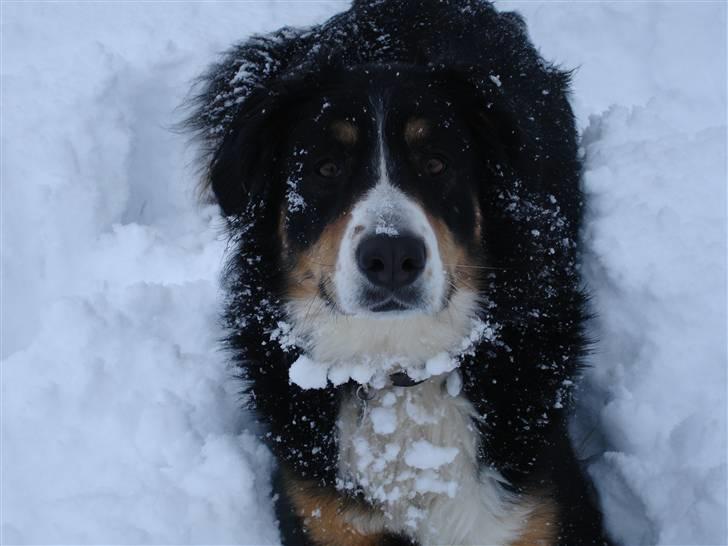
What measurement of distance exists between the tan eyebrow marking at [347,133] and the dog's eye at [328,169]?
8 cm

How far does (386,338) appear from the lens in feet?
8.53

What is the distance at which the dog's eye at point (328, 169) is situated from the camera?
2.49 m

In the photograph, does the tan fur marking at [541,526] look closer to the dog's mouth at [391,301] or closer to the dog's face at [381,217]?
the dog's face at [381,217]

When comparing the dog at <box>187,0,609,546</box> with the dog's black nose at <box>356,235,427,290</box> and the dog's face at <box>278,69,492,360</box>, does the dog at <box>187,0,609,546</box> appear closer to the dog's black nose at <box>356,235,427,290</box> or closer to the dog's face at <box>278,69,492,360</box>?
the dog's face at <box>278,69,492,360</box>

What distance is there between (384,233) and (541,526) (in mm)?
1208

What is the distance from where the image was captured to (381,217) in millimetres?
2191

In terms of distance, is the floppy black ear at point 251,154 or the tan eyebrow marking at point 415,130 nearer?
the tan eyebrow marking at point 415,130

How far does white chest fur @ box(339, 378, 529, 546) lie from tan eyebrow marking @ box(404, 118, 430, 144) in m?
0.82

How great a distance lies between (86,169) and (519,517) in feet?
9.41

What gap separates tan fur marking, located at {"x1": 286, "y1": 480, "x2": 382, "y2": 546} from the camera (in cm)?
256

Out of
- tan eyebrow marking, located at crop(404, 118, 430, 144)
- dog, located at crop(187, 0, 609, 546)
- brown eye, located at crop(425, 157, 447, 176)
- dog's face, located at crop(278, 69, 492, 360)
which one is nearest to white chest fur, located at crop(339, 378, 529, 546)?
dog, located at crop(187, 0, 609, 546)

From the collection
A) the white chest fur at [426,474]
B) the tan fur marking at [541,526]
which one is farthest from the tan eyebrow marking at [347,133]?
the tan fur marking at [541,526]

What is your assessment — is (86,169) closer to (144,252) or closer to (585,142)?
(144,252)

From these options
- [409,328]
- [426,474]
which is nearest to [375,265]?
[409,328]
